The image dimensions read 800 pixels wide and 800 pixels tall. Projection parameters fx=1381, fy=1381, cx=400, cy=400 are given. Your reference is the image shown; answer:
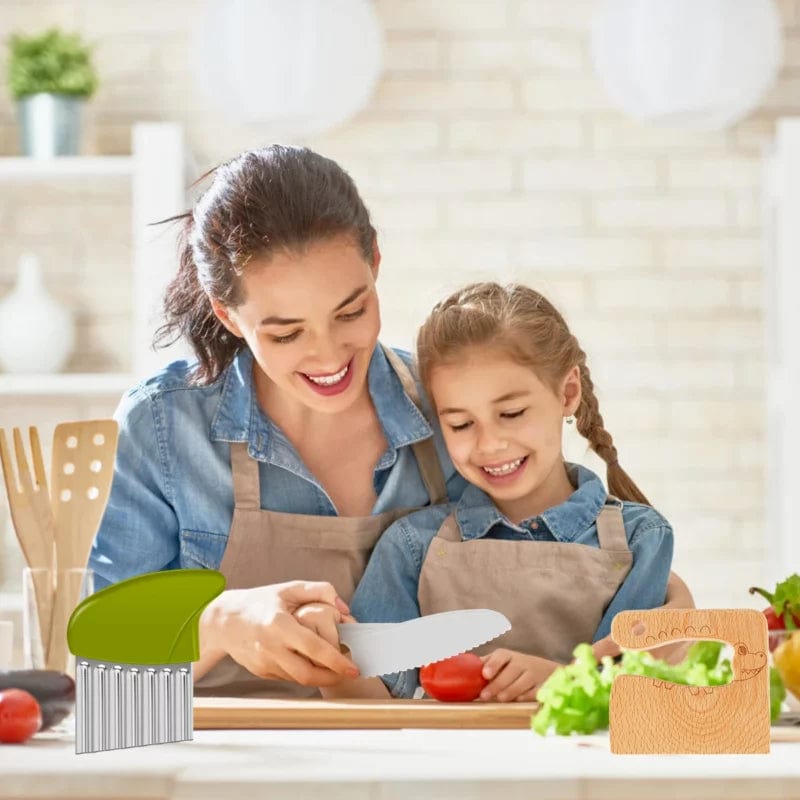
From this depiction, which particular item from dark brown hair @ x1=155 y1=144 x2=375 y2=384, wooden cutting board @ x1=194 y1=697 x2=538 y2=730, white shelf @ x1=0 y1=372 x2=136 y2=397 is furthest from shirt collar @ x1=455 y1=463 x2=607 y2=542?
white shelf @ x1=0 y1=372 x2=136 y2=397

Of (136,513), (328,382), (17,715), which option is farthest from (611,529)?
(17,715)

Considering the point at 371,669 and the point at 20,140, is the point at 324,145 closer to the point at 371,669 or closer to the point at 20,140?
the point at 20,140

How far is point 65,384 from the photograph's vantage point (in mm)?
3984

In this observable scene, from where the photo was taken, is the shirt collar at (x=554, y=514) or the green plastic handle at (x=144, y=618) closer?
the green plastic handle at (x=144, y=618)

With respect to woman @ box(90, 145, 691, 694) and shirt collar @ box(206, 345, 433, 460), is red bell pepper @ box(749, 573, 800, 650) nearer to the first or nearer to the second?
woman @ box(90, 145, 691, 694)

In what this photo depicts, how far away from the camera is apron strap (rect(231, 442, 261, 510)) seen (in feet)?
6.50

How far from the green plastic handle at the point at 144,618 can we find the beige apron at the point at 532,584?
75 centimetres

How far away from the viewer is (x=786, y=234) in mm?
3939

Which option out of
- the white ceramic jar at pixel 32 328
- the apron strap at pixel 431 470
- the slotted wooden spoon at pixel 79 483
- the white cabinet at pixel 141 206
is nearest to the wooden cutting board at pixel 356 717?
the slotted wooden spoon at pixel 79 483

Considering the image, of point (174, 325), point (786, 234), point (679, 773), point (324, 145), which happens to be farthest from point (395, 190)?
point (679, 773)

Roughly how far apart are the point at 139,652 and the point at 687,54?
9.25 feet

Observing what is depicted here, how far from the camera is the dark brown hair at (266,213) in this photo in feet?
6.01

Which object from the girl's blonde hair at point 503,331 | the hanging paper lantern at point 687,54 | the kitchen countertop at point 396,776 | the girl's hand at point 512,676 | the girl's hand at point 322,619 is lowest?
the girl's hand at point 512,676

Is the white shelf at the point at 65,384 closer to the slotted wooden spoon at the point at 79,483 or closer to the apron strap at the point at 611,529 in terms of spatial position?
the apron strap at the point at 611,529
